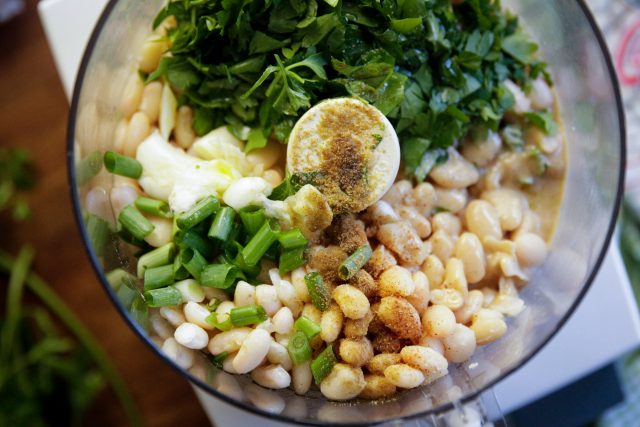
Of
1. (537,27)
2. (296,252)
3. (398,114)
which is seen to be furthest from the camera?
(537,27)

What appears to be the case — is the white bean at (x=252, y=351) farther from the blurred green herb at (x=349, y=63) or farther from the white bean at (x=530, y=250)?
the white bean at (x=530, y=250)

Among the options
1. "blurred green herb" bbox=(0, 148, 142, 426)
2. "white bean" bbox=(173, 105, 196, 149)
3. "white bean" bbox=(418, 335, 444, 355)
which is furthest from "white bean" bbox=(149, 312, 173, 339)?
"blurred green herb" bbox=(0, 148, 142, 426)

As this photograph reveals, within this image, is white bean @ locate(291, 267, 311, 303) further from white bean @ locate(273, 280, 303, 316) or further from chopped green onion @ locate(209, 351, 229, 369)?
chopped green onion @ locate(209, 351, 229, 369)

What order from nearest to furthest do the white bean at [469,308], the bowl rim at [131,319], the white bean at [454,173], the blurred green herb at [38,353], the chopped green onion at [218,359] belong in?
the bowl rim at [131,319], the chopped green onion at [218,359], the white bean at [469,308], the white bean at [454,173], the blurred green herb at [38,353]

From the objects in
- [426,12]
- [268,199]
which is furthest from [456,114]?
[268,199]

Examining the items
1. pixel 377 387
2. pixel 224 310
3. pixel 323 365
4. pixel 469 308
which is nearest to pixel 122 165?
pixel 224 310

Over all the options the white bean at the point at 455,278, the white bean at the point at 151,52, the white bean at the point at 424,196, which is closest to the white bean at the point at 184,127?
the white bean at the point at 151,52

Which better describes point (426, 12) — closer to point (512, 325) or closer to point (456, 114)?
point (456, 114)
